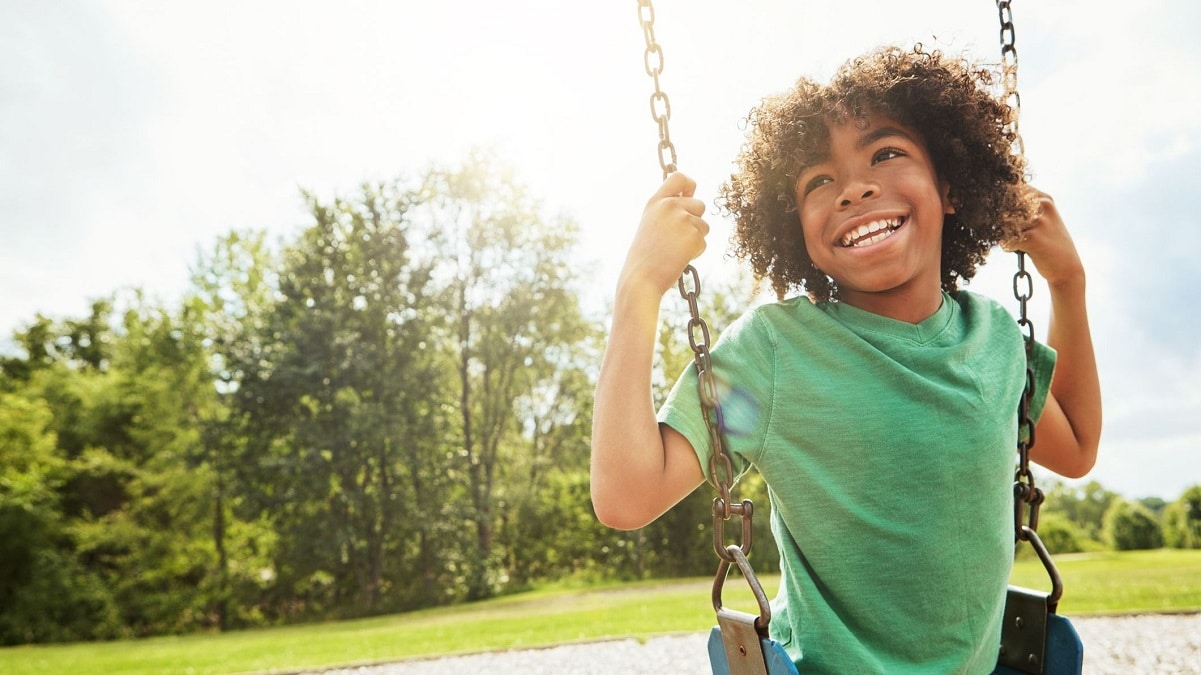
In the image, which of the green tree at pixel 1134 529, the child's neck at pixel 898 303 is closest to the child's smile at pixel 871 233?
the child's neck at pixel 898 303

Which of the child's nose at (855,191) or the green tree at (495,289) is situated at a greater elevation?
the green tree at (495,289)

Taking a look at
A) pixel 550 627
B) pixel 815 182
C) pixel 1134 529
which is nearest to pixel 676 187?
pixel 815 182

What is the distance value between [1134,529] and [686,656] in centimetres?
1774

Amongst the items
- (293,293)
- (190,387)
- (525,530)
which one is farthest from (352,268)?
(525,530)

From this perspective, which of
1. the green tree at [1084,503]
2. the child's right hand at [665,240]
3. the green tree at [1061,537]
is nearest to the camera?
the child's right hand at [665,240]

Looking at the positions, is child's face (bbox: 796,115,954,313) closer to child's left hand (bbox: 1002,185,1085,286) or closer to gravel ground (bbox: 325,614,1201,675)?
child's left hand (bbox: 1002,185,1085,286)

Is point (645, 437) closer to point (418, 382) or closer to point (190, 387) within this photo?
point (418, 382)

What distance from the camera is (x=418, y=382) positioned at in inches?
779

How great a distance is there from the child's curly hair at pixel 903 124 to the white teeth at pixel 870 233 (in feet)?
0.66

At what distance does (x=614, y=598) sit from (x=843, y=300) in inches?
514

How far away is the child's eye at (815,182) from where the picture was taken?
1.60 m

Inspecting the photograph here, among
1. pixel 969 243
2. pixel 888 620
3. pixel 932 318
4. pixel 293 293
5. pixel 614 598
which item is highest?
pixel 293 293

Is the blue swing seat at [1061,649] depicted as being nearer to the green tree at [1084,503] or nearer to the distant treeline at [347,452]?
the distant treeline at [347,452]

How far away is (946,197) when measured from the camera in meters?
1.81
